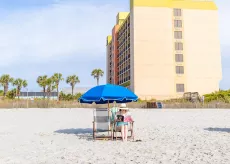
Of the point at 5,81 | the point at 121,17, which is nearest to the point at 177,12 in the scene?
the point at 121,17

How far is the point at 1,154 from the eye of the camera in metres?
7.41

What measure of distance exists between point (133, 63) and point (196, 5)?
17.4 m

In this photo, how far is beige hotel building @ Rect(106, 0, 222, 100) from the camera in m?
55.0

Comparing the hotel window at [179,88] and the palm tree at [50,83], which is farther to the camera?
the palm tree at [50,83]

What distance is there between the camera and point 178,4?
194 feet

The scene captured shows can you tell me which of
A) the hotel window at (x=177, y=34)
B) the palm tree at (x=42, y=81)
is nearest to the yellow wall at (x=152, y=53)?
the hotel window at (x=177, y=34)

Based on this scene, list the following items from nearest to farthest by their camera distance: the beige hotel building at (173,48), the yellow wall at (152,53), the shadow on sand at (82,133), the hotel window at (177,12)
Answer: the shadow on sand at (82,133), the yellow wall at (152,53), the beige hotel building at (173,48), the hotel window at (177,12)

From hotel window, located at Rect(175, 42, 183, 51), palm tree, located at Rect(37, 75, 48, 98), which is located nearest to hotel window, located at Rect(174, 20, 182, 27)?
hotel window, located at Rect(175, 42, 183, 51)

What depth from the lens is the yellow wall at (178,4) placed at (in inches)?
2226

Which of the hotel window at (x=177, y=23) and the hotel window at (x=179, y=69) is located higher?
the hotel window at (x=177, y=23)

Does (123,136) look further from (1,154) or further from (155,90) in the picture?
(155,90)

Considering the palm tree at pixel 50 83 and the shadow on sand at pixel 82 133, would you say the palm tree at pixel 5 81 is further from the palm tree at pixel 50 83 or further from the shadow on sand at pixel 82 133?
the shadow on sand at pixel 82 133

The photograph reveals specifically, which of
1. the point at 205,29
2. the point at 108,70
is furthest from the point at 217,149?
the point at 108,70

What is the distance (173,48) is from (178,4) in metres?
9.42
